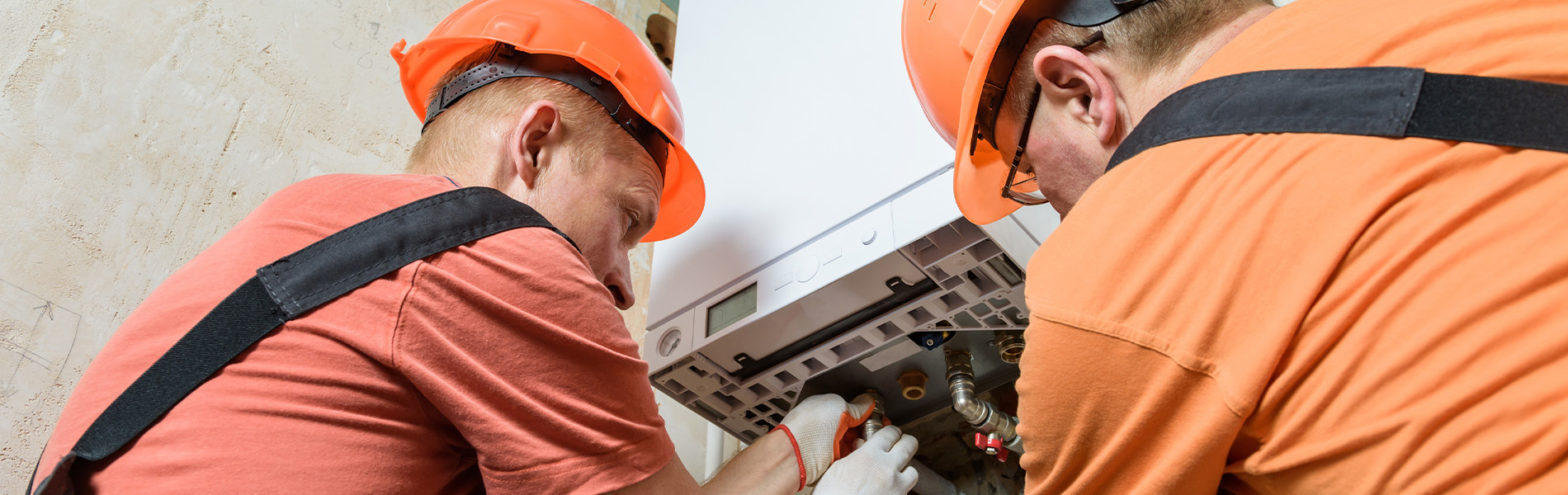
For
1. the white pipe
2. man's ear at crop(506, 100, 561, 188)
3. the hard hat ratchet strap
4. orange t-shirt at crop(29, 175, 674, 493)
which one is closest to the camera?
orange t-shirt at crop(29, 175, 674, 493)

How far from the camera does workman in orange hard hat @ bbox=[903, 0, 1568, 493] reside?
461 millimetres

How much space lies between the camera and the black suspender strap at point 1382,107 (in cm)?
51

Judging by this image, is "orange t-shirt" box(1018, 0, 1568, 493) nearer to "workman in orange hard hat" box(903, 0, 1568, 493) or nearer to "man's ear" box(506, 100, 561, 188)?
"workman in orange hard hat" box(903, 0, 1568, 493)

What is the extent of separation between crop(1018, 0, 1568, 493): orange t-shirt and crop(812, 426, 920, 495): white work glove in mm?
726

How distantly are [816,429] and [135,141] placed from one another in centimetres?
106

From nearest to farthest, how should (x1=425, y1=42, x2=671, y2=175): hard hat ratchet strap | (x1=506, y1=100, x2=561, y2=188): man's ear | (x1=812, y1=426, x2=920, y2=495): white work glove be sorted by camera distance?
(x1=506, y1=100, x2=561, y2=188): man's ear → (x1=425, y1=42, x2=671, y2=175): hard hat ratchet strap → (x1=812, y1=426, x2=920, y2=495): white work glove

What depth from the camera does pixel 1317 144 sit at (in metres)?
0.55

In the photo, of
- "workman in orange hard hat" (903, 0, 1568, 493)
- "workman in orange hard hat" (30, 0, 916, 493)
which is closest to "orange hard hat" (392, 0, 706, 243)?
"workman in orange hard hat" (30, 0, 916, 493)

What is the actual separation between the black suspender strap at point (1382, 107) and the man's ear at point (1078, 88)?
6.7 inches

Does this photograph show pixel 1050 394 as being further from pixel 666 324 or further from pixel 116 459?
pixel 666 324

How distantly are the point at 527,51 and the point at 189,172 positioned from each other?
57 centimetres

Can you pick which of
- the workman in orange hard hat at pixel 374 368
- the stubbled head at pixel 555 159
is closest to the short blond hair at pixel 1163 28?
the workman in orange hard hat at pixel 374 368

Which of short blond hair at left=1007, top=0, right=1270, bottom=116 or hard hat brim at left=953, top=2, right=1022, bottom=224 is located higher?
short blond hair at left=1007, top=0, right=1270, bottom=116

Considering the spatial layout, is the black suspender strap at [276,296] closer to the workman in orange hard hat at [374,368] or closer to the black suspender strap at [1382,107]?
the workman in orange hard hat at [374,368]
